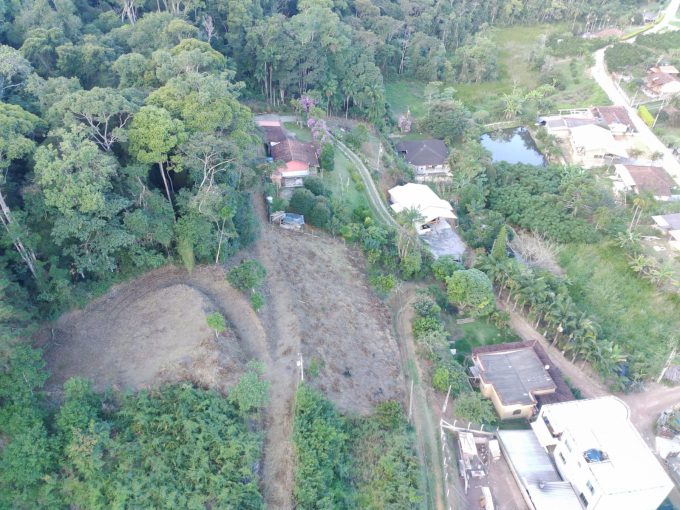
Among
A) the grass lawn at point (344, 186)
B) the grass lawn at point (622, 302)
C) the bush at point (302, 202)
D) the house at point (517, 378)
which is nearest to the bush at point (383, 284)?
the house at point (517, 378)

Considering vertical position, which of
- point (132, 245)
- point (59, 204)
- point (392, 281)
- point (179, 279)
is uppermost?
point (59, 204)

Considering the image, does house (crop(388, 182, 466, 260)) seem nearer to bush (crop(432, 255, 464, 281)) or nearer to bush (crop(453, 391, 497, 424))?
bush (crop(432, 255, 464, 281))

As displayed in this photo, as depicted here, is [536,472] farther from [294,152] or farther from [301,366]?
[294,152]

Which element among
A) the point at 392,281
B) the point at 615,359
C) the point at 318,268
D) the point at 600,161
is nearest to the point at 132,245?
the point at 318,268

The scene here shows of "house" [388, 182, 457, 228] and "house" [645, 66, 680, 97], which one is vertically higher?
"house" [645, 66, 680, 97]

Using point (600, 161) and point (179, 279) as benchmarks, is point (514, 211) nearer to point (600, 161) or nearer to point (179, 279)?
point (600, 161)

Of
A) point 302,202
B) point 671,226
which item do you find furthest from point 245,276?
point 671,226

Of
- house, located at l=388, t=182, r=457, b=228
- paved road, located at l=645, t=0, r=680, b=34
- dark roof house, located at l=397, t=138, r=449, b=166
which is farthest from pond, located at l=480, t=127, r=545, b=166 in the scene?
paved road, located at l=645, t=0, r=680, b=34
